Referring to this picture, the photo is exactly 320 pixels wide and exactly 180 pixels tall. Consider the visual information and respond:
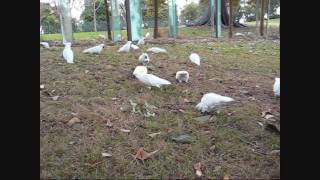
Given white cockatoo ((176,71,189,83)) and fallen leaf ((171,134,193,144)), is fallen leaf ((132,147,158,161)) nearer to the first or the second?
fallen leaf ((171,134,193,144))

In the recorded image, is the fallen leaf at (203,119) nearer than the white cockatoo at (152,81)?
Yes

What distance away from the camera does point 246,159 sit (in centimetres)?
281

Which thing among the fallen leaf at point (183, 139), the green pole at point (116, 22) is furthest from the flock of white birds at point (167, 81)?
the green pole at point (116, 22)

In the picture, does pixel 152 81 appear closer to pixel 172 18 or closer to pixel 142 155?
pixel 142 155

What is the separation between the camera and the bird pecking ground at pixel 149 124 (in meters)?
2.67

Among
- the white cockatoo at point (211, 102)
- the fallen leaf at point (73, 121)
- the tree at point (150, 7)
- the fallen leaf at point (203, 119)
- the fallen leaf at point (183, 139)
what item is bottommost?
the fallen leaf at point (183, 139)

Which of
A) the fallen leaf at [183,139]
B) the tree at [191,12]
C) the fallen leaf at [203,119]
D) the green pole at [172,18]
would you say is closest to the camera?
the fallen leaf at [183,139]

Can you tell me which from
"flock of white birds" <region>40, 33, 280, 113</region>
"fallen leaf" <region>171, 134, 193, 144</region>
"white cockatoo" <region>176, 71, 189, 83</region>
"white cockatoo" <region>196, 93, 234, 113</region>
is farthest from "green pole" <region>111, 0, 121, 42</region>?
"fallen leaf" <region>171, 134, 193, 144</region>

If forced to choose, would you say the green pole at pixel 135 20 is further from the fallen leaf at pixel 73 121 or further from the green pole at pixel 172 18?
the fallen leaf at pixel 73 121

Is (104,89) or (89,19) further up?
(89,19)

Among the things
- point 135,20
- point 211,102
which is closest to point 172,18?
point 135,20
